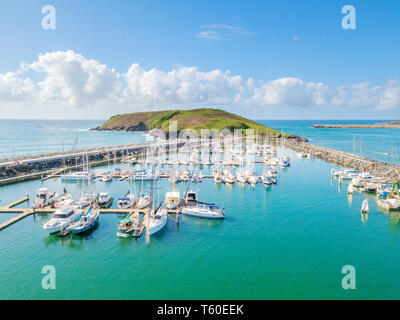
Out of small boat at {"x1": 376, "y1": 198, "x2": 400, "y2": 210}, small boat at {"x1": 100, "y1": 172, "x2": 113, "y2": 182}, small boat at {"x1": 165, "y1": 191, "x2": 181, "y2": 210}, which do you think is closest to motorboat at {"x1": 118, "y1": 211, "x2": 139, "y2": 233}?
small boat at {"x1": 165, "y1": 191, "x2": 181, "y2": 210}

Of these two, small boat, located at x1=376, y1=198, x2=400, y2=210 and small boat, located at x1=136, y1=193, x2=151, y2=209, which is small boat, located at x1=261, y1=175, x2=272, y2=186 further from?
small boat, located at x1=136, y1=193, x2=151, y2=209

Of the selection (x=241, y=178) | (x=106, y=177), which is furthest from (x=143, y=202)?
(x=241, y=178)

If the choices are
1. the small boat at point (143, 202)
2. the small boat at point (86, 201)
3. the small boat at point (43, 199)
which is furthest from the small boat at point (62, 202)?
the small boat at point (143, 202)

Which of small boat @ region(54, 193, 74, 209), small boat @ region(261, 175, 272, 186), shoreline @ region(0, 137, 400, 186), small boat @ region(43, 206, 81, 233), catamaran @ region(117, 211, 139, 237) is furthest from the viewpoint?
shoreline @ region(0, 137, 400, 186)

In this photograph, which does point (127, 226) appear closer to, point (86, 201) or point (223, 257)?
point (223, 257)

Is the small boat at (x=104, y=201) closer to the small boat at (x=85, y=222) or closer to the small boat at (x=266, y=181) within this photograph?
the small boat at (x=85, y=222)

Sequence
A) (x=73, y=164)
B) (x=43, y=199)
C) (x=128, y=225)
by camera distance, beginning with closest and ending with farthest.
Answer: (x=128, y=225) → (x=43, y=199) → (x=73, y=164)
